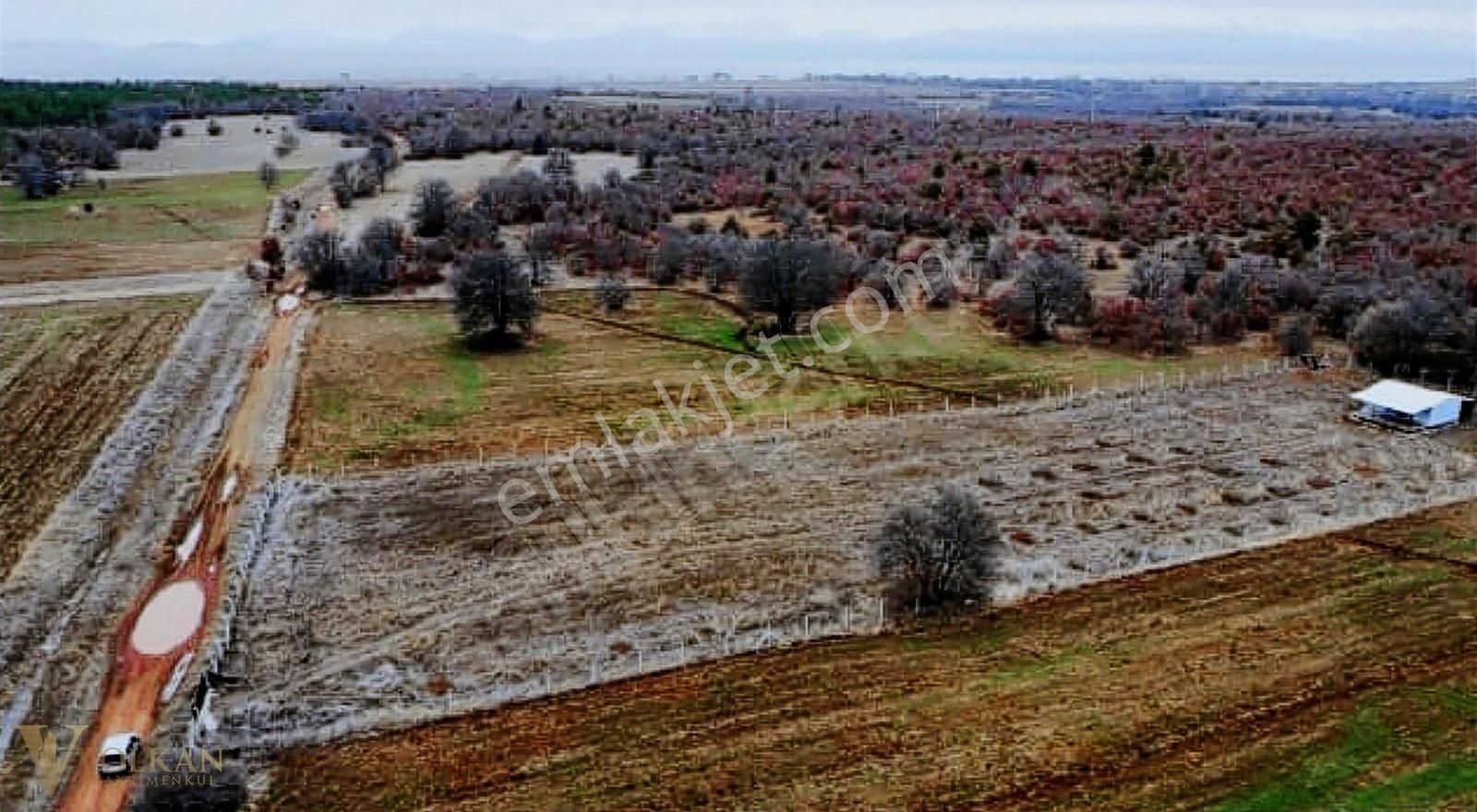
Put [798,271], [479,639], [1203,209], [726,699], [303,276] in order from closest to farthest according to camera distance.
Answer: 1. [726,699]
2. [479,639]
3. [798,271]
4. [303,276]
5. [1203,209]

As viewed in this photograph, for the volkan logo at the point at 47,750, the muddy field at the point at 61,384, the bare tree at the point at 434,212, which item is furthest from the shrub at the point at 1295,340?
the bare tree at the point at 434,212

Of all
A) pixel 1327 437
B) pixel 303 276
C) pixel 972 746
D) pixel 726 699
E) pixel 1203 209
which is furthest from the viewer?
pixel 1203 209

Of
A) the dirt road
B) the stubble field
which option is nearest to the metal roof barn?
the dirt road

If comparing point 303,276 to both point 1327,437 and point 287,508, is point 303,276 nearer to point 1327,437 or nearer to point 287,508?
point 287,508

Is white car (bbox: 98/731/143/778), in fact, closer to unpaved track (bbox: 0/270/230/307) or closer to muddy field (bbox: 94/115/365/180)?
unpaved track (bbox: 0/270/230/307)

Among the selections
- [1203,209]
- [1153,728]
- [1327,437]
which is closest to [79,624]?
[1153,728]

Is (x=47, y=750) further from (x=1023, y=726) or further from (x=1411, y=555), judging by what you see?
(x=1411, y=555)
